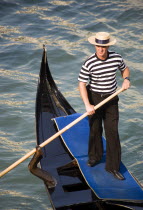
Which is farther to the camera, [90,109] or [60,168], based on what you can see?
[60,168]

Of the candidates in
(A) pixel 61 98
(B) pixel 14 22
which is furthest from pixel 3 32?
(A) pixel 61 98

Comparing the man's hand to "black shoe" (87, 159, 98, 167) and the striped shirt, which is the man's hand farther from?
"black shoe" (87, 159, 98, 167)

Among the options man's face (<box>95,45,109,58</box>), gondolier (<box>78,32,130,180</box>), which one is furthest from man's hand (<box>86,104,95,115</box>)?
man's face (<box>95,45,109,58</box>)

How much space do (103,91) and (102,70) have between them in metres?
0.21

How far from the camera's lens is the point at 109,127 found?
3871 millimetres

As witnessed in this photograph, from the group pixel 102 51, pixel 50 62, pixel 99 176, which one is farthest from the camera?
pixel 50 62

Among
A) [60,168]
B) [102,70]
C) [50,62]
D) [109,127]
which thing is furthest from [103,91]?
[50,62]

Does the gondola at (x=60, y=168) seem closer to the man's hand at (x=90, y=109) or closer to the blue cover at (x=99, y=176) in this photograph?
the blue cover at (x=99, y=176)

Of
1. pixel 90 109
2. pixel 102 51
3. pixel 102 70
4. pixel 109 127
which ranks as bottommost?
pixel 109 127

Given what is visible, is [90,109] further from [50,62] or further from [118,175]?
[50,62]

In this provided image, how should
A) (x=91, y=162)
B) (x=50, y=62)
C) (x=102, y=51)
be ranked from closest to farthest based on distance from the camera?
1. (x=102, y=51)
2. (x=91, y=162)
3. (x=50, y=62)

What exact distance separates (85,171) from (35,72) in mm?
4262

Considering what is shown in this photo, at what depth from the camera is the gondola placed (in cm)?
361

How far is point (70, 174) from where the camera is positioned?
405cm
